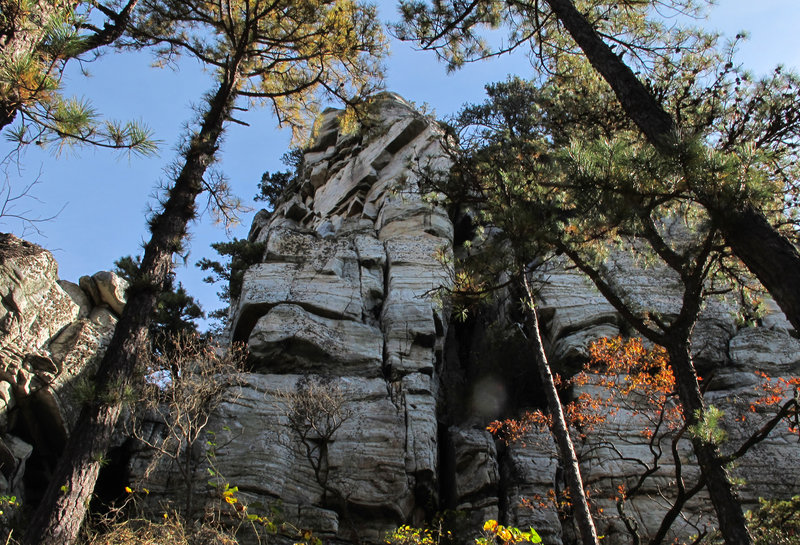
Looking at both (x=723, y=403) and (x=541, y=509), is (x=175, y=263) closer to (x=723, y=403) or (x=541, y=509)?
(x=541, y=509)

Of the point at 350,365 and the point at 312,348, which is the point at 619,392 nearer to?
the point at 350,365

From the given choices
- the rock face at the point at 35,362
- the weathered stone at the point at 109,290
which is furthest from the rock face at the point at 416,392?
the weathered stone at the point at 109,290

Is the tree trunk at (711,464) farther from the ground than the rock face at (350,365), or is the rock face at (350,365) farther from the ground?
the rock face at (350,365)

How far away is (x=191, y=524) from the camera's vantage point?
24.5 feet

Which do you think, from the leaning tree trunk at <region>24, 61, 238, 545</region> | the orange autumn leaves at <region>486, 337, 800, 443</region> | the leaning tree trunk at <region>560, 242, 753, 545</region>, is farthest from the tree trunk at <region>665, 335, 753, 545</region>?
the orange autumn leaves at <region>486, 337, 800, 443</region>

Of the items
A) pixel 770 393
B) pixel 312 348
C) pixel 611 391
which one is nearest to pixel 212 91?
pixel 312 348

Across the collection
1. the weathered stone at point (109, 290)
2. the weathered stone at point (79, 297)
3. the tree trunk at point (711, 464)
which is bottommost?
the tree trunk at point (711, 464)

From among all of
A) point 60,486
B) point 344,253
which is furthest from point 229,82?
point 344,253

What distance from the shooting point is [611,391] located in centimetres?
1368

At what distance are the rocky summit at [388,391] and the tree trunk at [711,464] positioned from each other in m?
2.37

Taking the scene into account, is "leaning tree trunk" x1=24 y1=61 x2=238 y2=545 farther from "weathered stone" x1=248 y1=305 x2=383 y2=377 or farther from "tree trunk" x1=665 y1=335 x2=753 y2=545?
"weathered stone" x1=248 y1=305 x2=383 y2=377

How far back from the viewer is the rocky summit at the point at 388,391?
10320 mm

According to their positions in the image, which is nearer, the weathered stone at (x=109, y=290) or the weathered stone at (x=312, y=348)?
the weathered stone at (x=109, y=290)

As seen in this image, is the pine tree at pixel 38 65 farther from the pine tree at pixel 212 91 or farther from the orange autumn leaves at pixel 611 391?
the orange autumn leaves at pixel 611 391
